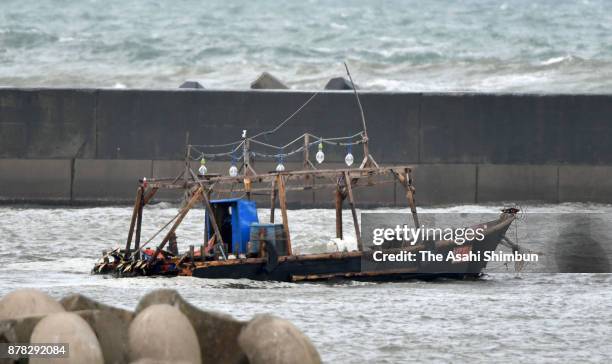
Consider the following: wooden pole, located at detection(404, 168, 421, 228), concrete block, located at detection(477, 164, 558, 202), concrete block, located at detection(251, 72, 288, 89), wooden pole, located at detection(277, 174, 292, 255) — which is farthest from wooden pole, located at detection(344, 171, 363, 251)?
concrete block, located at detection(251, 72, 288, 89)

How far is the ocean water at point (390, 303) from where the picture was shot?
16516mm

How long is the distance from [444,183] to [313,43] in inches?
1072

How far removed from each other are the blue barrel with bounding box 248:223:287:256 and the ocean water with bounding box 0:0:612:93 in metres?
20.4

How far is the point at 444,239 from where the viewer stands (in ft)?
75.2

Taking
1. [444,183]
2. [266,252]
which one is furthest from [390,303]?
[444,183]

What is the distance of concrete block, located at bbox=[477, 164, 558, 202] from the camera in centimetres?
3069

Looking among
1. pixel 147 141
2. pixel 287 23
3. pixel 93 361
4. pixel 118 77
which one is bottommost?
pixel 93 361

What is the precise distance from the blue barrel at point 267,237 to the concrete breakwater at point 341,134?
8.51 m

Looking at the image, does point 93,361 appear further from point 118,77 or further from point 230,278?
point 118,77

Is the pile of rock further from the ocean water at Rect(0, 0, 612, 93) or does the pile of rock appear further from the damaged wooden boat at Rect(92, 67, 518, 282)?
the ocean water at Rect(0, 0, 612, 93)

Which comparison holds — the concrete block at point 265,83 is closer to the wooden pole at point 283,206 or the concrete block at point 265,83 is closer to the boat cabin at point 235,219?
the boat cabin at point 235,219

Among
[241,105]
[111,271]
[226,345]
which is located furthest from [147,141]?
[226,345]

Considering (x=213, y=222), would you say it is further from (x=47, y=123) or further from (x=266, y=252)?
(x=47, y=123)

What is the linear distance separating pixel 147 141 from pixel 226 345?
1864cm
